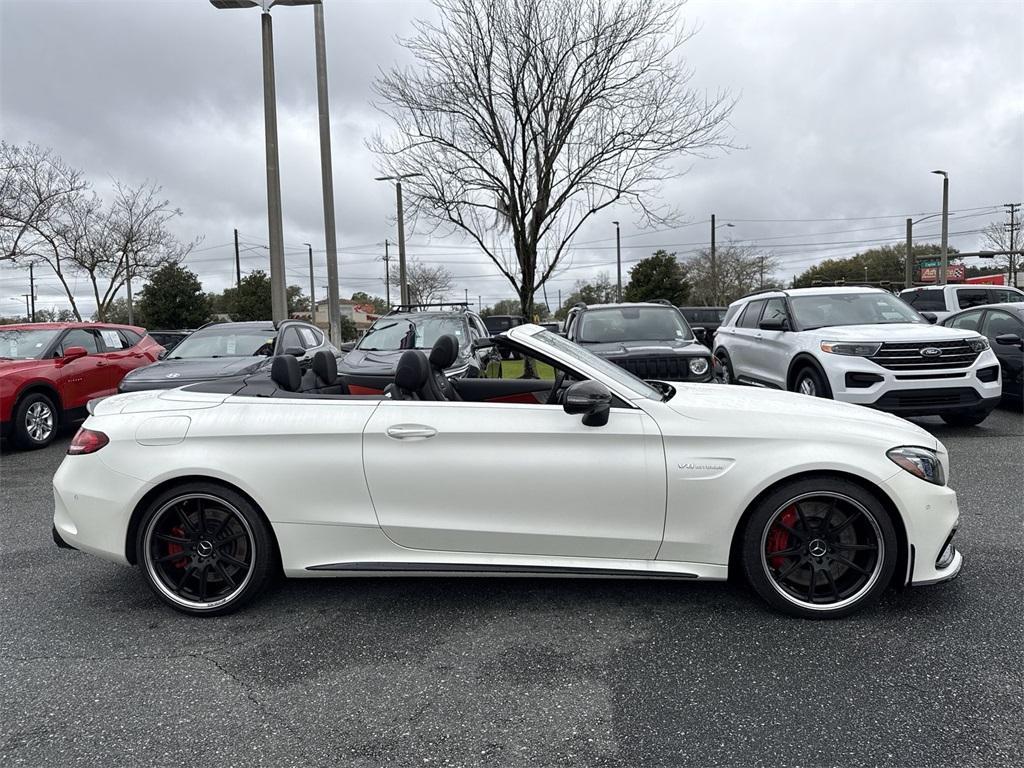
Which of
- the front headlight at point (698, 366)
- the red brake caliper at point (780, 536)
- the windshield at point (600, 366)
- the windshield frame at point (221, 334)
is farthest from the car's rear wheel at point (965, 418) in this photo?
the windshield frame at point (221, 334)

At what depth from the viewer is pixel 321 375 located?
4.30 meters

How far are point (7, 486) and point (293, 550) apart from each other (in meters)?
5.04

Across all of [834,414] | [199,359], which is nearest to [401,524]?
Answer: [834,414]

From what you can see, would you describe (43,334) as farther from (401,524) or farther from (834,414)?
(834,414)

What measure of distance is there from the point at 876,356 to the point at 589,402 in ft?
19.3

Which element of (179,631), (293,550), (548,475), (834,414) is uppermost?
(834,414)

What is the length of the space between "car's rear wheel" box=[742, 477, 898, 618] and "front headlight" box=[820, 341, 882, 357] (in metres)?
5.19

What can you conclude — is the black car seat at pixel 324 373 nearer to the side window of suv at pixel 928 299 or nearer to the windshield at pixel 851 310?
the windshield at pixel 851 310

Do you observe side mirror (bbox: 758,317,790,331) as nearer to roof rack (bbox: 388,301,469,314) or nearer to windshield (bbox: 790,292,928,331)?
windshield (bbox: 790,292,928,331)

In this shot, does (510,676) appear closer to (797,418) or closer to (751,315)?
(797,418)

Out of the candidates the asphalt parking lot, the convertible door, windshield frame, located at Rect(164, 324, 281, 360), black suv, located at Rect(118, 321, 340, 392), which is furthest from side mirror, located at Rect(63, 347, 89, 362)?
the convertible door

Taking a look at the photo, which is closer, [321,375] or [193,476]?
[193,476]

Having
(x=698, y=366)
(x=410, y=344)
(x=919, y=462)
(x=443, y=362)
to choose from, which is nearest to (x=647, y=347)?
(x=698, y=366)

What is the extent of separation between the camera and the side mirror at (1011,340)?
9.52 metres
